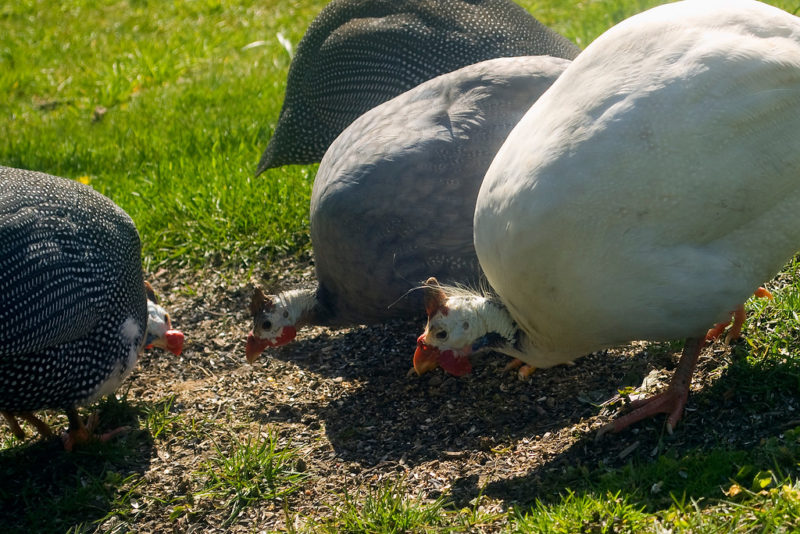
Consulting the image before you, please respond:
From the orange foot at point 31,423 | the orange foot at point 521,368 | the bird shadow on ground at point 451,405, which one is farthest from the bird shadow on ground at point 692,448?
the orange foot at point 31,423

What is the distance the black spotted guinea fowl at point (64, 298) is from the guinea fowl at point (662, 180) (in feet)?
5.17

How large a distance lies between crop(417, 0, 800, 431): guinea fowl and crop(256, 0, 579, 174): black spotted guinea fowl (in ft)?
5.85

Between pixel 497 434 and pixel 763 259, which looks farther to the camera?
pixel 497 434

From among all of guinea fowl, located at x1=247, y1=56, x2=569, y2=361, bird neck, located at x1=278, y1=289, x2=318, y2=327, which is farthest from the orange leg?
guinea fowl, located at x1=247, y1=56, x2=569, y2=361

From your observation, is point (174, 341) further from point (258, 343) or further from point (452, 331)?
point (452, 331)

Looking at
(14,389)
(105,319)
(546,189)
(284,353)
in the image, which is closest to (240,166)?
(284,353)

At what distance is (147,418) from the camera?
3576 mm

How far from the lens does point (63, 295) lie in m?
3.28

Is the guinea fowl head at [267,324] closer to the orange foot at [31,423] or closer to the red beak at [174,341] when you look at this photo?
the red beak at [174,341]

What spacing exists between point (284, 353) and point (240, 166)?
5.27ft

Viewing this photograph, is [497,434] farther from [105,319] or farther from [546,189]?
[105,319]

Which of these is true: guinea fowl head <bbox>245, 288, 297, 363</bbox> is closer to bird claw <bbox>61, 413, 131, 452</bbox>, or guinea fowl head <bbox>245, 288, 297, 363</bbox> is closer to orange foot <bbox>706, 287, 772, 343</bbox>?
bird claw <bbox>61, 413, 131, 452</bbox>

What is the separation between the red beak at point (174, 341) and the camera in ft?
12.7

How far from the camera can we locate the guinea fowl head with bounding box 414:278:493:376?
3164 millimetres
